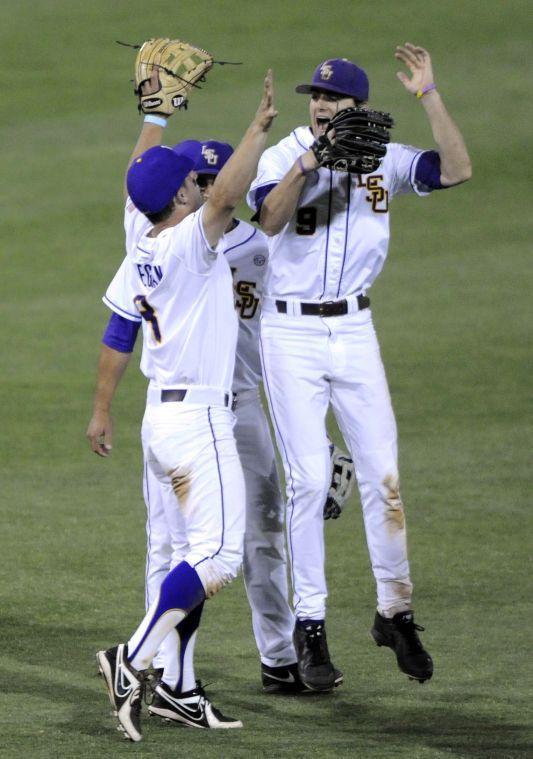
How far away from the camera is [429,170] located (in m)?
6.23

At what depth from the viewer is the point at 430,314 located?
1495 cm

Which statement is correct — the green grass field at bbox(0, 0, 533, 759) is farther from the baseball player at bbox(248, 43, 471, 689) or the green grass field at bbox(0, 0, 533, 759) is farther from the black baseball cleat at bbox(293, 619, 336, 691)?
the baseball player at bbox(248, 43, 471, 689)

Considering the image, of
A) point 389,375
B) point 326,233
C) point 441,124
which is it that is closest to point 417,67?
point 441,124

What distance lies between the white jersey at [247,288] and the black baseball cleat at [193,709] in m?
1.34

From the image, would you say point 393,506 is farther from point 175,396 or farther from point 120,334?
point 120,334

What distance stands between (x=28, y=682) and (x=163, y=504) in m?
0.99

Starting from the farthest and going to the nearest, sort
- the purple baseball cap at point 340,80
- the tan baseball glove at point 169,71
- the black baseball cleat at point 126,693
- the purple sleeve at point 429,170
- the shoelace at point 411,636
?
the tan baseball glove at point 169,71 < the purple sleeve at point 429,170 < the purple baseball cap at point 340,80 < the shoelace at point 411,636 < the black baseball cleat at point 126,693

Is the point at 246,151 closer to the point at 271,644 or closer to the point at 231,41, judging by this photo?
the point at 271,644

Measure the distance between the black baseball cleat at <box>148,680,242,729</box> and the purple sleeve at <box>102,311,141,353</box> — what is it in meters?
1.33

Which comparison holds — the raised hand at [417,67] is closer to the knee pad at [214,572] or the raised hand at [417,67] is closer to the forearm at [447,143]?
the forearm at [447,143]

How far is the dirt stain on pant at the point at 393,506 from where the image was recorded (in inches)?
239

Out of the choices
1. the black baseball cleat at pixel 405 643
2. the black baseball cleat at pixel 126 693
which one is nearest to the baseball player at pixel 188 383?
the black baseball cleat at pixel 126 693

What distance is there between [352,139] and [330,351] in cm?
88

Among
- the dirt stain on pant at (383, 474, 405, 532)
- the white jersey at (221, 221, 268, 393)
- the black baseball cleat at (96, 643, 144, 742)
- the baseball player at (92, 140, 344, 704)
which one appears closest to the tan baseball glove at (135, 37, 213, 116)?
the baseball player at (92, 140, 344, 704)
